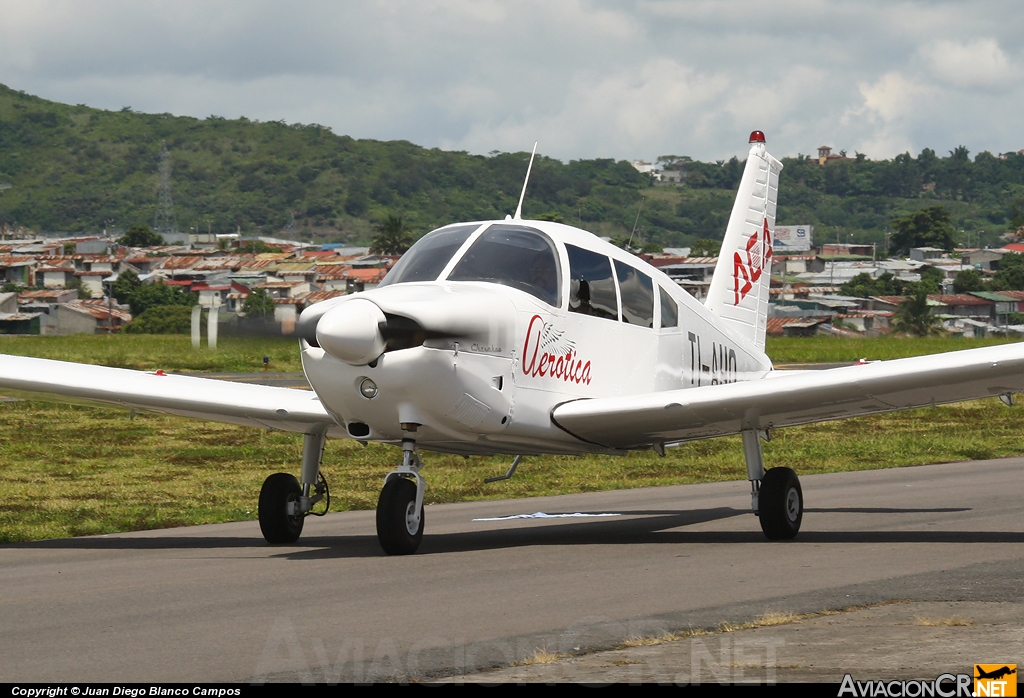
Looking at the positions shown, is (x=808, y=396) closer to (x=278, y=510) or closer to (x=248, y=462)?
(x=278, y=510)

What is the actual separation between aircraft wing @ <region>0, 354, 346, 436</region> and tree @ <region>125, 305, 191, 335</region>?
5742cm

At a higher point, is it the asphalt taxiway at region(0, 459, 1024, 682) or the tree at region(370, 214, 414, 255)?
the tree at region(370, 214, 414, 255)

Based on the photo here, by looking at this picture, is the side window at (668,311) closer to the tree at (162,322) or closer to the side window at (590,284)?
the side window at (590,284)

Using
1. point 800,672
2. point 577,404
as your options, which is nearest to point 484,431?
point 577,404

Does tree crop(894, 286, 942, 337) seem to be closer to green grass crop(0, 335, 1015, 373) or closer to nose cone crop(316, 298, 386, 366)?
green grass crop(0, 335, 1015, 373)

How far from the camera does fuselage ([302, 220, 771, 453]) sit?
34.0 feet

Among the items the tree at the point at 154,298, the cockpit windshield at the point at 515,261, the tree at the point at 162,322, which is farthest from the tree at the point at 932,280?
the cockpit windshield at the point at 515,261

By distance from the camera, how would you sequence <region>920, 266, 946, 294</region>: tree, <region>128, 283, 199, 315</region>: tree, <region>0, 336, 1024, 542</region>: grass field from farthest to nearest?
<region>920, 266, 946, 294</region>: tree < <region>128, 283, 199, 315</region>: tree < <region>0, 336, 1024, 542</region>: grass field

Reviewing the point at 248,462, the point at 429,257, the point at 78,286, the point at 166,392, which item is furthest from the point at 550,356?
the point at 78,286

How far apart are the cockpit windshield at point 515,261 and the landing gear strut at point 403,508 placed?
1567mm

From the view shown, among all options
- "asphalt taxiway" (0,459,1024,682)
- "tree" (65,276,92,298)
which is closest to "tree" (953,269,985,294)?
"tree" (65,276,92,298)

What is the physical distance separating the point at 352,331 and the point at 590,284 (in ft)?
10.5

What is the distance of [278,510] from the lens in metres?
Result: 12.4

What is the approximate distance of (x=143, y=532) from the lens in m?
14.1
